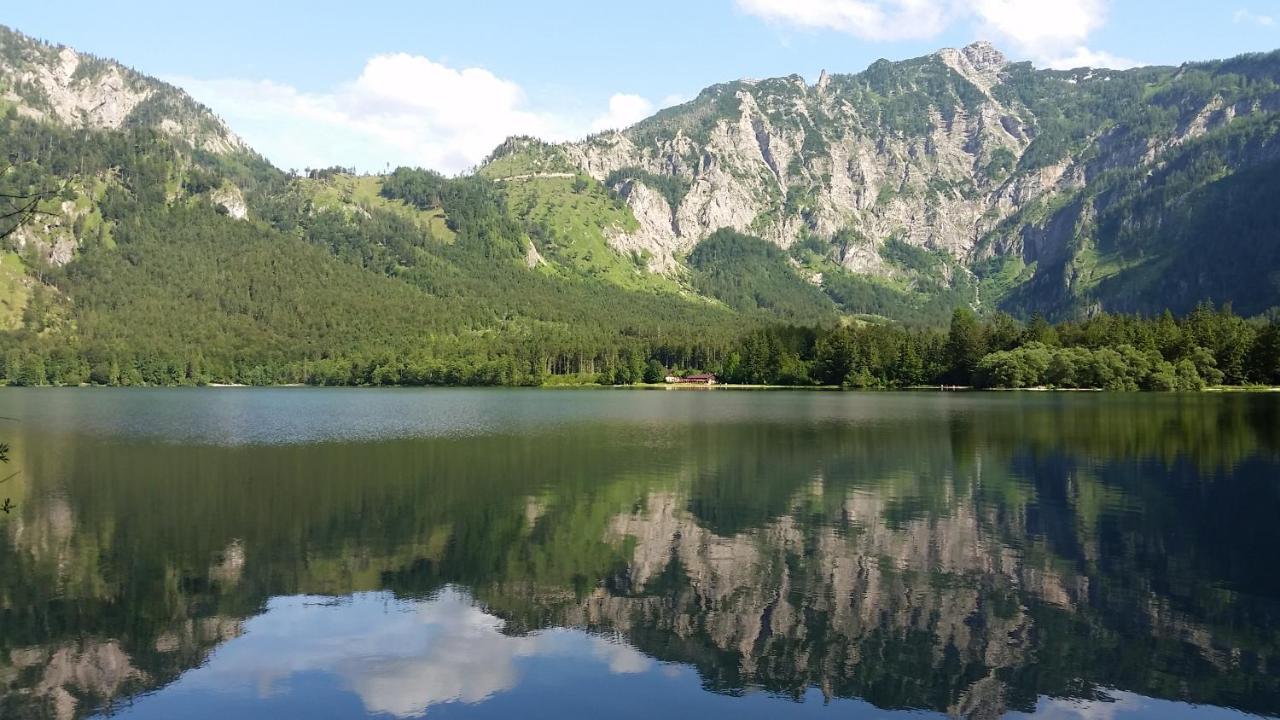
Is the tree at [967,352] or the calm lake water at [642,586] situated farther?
the tree at [967,352]

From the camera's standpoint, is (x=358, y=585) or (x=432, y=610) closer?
(x=432, y=610)

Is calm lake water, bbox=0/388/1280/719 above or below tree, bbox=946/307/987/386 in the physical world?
below

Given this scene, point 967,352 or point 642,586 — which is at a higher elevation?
point 967,352

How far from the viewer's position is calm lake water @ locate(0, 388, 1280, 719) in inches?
816

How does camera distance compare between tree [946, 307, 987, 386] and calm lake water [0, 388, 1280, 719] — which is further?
tree [946, 307, 987, 386]

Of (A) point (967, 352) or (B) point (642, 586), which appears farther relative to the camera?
(A) point (967, 352)

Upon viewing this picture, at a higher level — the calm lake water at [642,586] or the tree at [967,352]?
the tree at [967,352]

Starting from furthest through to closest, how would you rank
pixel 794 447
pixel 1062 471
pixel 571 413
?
1. pixel 571 413
2. pixel 794 447
3. pixel 1062 471

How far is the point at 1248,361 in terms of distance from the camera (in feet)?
571

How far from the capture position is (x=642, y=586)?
29.2 m

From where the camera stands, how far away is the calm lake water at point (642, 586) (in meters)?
20.7

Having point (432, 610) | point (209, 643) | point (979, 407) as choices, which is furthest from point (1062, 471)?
point (979, 407)

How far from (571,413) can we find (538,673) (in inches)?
3702

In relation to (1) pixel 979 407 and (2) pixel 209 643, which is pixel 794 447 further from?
(1) pixel 979 407
